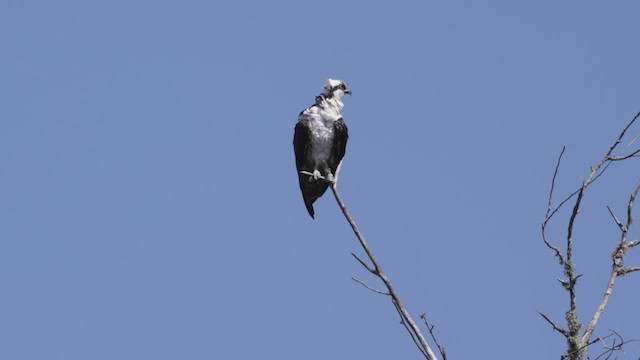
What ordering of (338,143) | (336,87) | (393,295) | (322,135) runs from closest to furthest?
(393,295) < (336,87) < (322,135) < (338,143)

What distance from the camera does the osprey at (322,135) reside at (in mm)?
9969

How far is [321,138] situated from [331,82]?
678mm

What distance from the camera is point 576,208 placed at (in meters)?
4.37

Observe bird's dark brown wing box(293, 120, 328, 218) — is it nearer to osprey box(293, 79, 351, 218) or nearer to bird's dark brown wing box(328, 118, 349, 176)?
osprey box(293, 79, 351, 218)

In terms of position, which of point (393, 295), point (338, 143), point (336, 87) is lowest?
point (393, 295)

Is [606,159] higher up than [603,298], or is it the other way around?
[606,159]

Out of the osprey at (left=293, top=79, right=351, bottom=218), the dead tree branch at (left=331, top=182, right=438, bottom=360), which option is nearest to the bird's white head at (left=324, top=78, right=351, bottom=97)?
the osprey at (left=293, top=79, right=351, bottom=218)

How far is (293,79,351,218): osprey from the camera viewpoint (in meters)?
9.97

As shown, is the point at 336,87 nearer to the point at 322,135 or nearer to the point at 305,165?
the point at 322,135

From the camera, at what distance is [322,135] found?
1006cm

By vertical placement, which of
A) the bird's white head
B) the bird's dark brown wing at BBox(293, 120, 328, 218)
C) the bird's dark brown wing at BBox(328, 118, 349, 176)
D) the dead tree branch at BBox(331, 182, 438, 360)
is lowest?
the dead tree branch at BBox(331, 182, 438, 360)

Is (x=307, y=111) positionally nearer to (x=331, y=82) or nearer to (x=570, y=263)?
(x=331, y=82)

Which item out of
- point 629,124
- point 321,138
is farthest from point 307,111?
point 629,124

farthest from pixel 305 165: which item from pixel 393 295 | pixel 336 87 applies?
pixel 393 295
